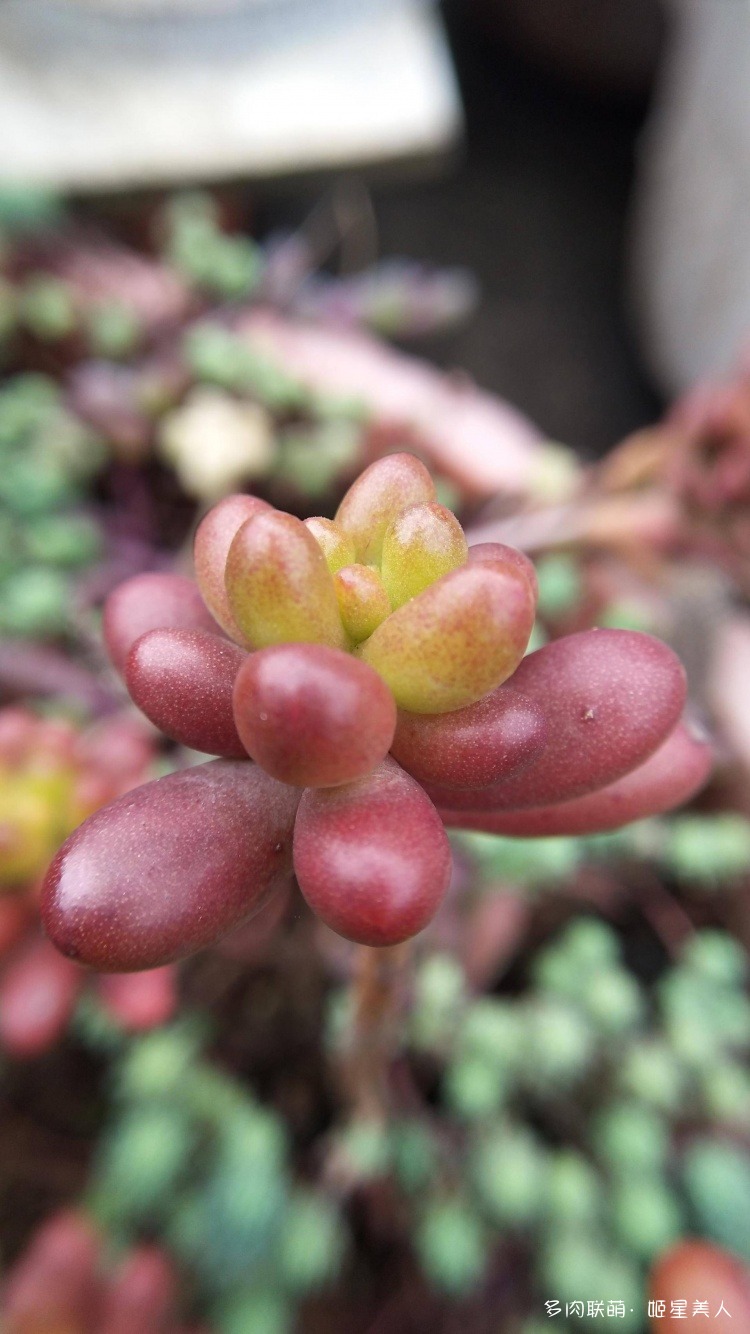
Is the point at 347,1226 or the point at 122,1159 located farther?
the point at 347,1226

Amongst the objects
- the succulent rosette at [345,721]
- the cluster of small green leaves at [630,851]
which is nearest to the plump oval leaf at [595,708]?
the succulent rosette at [345,721]

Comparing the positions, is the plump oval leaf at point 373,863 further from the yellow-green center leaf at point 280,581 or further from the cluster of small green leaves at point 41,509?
the cluster of small green leaves at point 41,509

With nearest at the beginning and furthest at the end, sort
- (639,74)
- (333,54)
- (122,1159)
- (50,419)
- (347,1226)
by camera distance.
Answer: (122,1159)
(347,1226)
(50,419)
(333,54)
(639,74)

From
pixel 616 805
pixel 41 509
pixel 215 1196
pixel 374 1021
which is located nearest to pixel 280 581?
pixel 616 805

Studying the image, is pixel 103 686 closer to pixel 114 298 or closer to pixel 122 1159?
pixel 122 1159

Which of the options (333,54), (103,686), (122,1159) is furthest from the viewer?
(333,54)

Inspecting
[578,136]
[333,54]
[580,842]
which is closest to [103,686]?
[580,842]

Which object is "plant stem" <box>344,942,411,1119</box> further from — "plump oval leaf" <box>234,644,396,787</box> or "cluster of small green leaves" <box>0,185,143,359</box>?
"cluster of small green leaves" <box>0,185,143,359</box>
